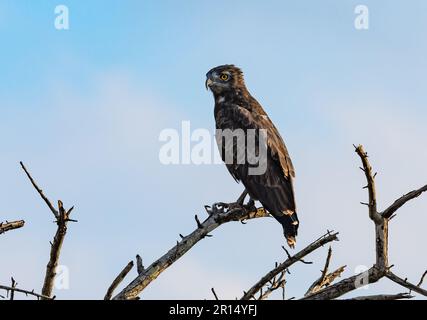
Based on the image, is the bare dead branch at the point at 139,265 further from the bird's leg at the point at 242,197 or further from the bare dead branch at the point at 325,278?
the bird's leg at the point at 242,197

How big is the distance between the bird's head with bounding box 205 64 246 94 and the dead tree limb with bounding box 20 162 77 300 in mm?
6173

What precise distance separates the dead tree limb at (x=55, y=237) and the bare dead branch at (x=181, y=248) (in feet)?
2.60

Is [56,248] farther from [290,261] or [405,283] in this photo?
[405,283]

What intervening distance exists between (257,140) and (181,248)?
337 centimetres

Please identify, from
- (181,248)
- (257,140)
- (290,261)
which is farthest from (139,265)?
(257,140)

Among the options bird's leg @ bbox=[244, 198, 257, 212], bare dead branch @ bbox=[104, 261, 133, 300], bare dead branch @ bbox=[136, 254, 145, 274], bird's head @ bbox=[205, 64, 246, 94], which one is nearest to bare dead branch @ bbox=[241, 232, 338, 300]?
bare dead branch @ bbox=[104, 261, 133, 300]

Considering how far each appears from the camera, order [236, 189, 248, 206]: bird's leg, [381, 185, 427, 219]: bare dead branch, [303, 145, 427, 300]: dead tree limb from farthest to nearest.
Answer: [236, 189, 248, 206]: bird's leg
[381, 185, 427, 219]: bare dead branch
[303, 145, 427, 300]: dead tree limb

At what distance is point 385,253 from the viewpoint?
23.1 feet

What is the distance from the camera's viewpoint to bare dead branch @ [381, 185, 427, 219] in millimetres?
7062

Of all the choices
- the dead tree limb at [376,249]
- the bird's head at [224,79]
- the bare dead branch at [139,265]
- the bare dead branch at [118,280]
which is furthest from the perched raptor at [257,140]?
the bare dead branch at [118,280]

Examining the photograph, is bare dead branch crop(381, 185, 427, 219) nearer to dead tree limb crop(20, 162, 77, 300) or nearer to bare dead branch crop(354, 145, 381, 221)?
bare dead branch crop(354, 145, 381, 221)

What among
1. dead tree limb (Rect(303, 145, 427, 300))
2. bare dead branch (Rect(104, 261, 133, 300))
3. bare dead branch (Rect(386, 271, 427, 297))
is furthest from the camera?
bare dead branch (Rect(104, 261, 133, 300))
